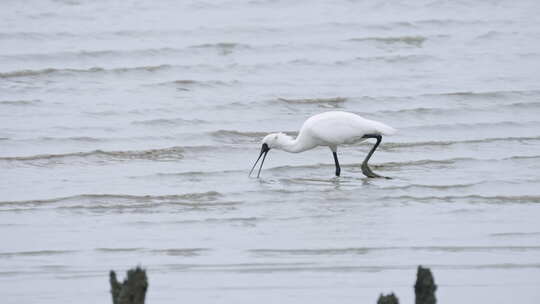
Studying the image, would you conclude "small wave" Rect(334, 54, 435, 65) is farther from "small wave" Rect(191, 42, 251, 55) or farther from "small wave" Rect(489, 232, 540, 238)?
"small wave" Rect(489, 232, 540, 238)

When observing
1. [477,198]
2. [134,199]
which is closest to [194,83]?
[134,199]

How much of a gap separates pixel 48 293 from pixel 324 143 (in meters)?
5.36

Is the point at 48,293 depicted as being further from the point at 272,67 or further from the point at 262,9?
the point at 262,9

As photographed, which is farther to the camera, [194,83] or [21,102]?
[194,83]

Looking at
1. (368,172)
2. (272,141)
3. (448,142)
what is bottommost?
(448,142)

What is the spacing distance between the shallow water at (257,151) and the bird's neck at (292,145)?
11.5 inches

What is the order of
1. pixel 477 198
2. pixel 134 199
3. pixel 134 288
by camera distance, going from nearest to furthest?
pixel 134 288 → pixel 477 198 → pixel 134 199

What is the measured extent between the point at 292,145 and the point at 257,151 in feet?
4.04

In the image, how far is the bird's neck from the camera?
12.9 m

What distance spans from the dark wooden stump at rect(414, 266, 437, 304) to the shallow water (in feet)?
6.50

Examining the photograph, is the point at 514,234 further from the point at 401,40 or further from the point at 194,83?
the point at 401,40

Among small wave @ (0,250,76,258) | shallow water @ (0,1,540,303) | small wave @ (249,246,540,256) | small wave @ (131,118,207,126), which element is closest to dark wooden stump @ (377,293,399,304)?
shallow water @ (0,1,540,303)

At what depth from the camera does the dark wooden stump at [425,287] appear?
18.5 feet

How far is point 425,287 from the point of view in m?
5.66
